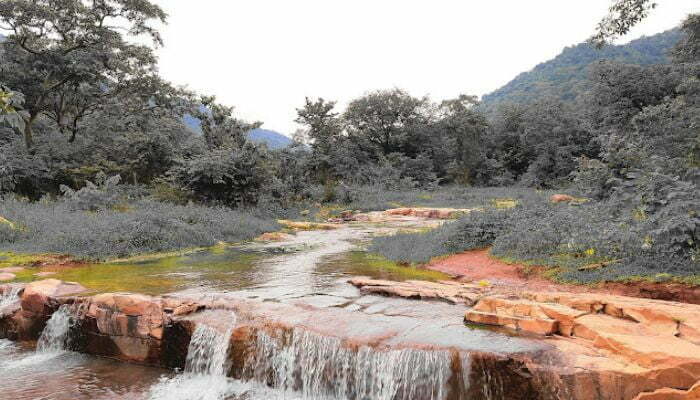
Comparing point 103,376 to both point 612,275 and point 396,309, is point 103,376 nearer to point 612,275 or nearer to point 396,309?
point 396,309

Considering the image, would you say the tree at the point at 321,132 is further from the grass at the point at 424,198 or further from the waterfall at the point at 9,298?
the waterfall at the point at 9,298

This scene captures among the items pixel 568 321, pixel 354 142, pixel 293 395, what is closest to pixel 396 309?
pixel 293 395

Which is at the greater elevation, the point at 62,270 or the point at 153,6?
the point at 153,6

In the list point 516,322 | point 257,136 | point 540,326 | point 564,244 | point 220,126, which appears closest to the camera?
point 540,326

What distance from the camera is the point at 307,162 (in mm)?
34656

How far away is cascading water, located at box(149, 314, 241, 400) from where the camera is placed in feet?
17.3

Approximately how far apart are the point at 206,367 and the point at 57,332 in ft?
8.87

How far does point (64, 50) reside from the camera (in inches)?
840

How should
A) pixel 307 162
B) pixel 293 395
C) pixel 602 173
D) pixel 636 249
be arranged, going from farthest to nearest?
pixel 307 162, pixel 602 173, pixel 636 249, pixel 293 395

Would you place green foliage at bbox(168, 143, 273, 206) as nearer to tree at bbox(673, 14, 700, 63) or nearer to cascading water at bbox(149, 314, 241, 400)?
cascading water at bbox(149, 314, 241, 400)

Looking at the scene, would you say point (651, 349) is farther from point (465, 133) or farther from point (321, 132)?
point (465, 133)

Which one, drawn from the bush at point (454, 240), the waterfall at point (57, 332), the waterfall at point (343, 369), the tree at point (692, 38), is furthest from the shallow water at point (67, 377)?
the tree at point (692, 38)

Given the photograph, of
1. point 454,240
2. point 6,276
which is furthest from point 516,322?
point 6,276

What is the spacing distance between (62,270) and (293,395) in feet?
23.6
